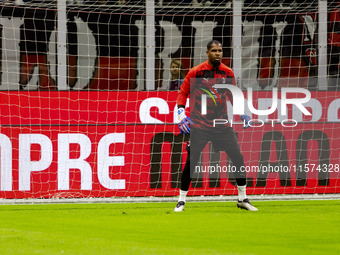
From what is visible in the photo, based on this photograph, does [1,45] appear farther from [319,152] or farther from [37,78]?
[319,152]

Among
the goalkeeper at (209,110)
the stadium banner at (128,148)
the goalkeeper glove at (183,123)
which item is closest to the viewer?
the goalkeeper glove at (183,123)

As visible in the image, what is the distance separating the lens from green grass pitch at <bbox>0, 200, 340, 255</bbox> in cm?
605

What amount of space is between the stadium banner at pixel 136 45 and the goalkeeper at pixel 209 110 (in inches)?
178

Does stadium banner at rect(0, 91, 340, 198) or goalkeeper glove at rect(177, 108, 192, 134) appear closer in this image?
goalkeeper glove at rect(177, 108, 192, 134)

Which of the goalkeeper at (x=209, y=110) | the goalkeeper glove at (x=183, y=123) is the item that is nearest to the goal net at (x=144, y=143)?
the goalkeeper at (x=209, y=110)

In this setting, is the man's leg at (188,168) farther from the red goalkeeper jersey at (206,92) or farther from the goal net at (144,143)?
the goal net at (144,143)

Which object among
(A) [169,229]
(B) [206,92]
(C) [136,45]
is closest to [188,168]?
(B) [206,92]

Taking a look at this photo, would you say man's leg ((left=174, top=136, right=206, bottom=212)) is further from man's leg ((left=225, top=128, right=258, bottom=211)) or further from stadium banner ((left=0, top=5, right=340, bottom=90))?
stadium banner ((left=0, top=5, right=340, bottom=90))

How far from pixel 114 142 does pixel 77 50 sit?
3.07 meters

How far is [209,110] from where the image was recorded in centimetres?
917

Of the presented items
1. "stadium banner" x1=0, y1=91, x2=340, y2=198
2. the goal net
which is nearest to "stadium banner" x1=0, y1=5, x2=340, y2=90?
the goal net

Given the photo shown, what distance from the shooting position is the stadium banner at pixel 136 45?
45.1 ft

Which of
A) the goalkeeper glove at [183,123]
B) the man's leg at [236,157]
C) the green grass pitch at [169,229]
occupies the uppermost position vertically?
the goalkeeper glove at [183,123]

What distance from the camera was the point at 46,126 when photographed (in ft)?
36.8
